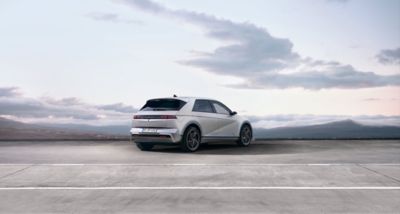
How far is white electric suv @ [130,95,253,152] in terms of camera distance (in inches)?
620

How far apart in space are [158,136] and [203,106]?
1973mm

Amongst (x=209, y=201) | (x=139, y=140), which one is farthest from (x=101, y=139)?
(x=209, y=201)

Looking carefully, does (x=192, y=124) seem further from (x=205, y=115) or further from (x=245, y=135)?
(x=245, y=135)

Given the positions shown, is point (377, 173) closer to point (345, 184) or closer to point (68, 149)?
point (345, 184)

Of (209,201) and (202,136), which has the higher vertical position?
(202,136)

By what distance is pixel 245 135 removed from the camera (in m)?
18.9

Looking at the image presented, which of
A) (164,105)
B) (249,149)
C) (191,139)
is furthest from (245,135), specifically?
(164,105)

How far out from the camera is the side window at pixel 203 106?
16672 millimetres

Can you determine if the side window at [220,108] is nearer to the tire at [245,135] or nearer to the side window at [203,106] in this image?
the side window at [203,106]

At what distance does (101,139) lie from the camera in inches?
877

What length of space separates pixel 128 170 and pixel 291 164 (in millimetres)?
3714

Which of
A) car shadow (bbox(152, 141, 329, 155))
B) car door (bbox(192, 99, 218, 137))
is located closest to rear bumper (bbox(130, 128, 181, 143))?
car shadow (bbox(152, 141, 329, 155))

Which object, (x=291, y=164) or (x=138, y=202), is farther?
(x=291, y=164)

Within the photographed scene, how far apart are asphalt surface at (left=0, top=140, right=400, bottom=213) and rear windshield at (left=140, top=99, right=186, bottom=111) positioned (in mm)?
1359
